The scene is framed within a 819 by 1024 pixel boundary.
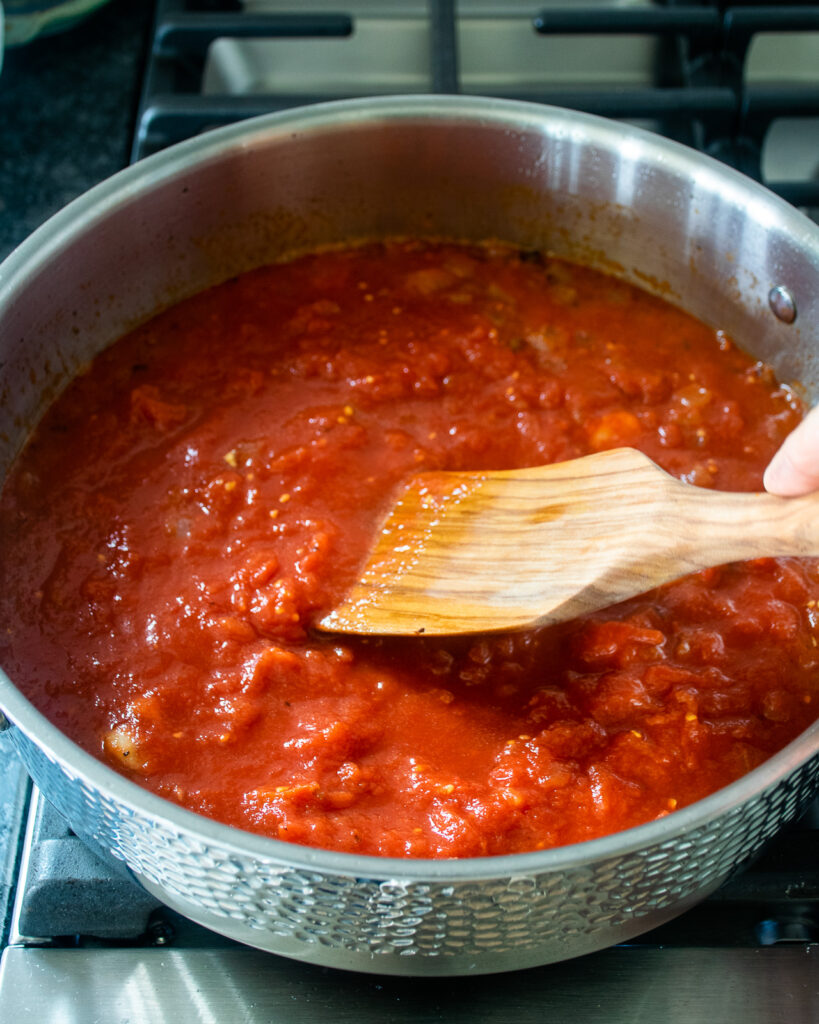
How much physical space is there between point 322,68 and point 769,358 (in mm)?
1187

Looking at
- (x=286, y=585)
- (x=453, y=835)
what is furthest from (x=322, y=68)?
(x=453, y=835)

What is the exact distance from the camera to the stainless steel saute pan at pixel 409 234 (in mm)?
1084

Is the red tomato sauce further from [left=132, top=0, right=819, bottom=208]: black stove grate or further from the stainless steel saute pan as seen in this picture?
[left=132, top=0, right=819, bottom=208]: black stove grate

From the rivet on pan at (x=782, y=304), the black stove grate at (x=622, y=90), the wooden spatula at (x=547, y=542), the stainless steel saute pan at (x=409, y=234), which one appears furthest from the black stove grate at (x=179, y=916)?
the black stove grate at (x=622, y=90)

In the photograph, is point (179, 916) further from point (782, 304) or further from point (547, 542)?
point (782, 304)

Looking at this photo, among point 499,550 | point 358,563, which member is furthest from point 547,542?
point 358,563

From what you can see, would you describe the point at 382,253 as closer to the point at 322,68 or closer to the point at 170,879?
the point at 322,68

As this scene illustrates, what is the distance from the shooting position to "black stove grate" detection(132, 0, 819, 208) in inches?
78.9

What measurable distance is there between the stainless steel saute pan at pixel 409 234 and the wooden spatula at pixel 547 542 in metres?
0.34

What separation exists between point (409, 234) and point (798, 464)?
0.98m

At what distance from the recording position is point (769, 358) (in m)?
1.88

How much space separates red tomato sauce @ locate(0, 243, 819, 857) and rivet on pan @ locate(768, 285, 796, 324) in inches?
4.4

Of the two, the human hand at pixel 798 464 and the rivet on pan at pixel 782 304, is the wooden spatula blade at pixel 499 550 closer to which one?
the human hand at pixel 798 464

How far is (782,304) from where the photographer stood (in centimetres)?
179
